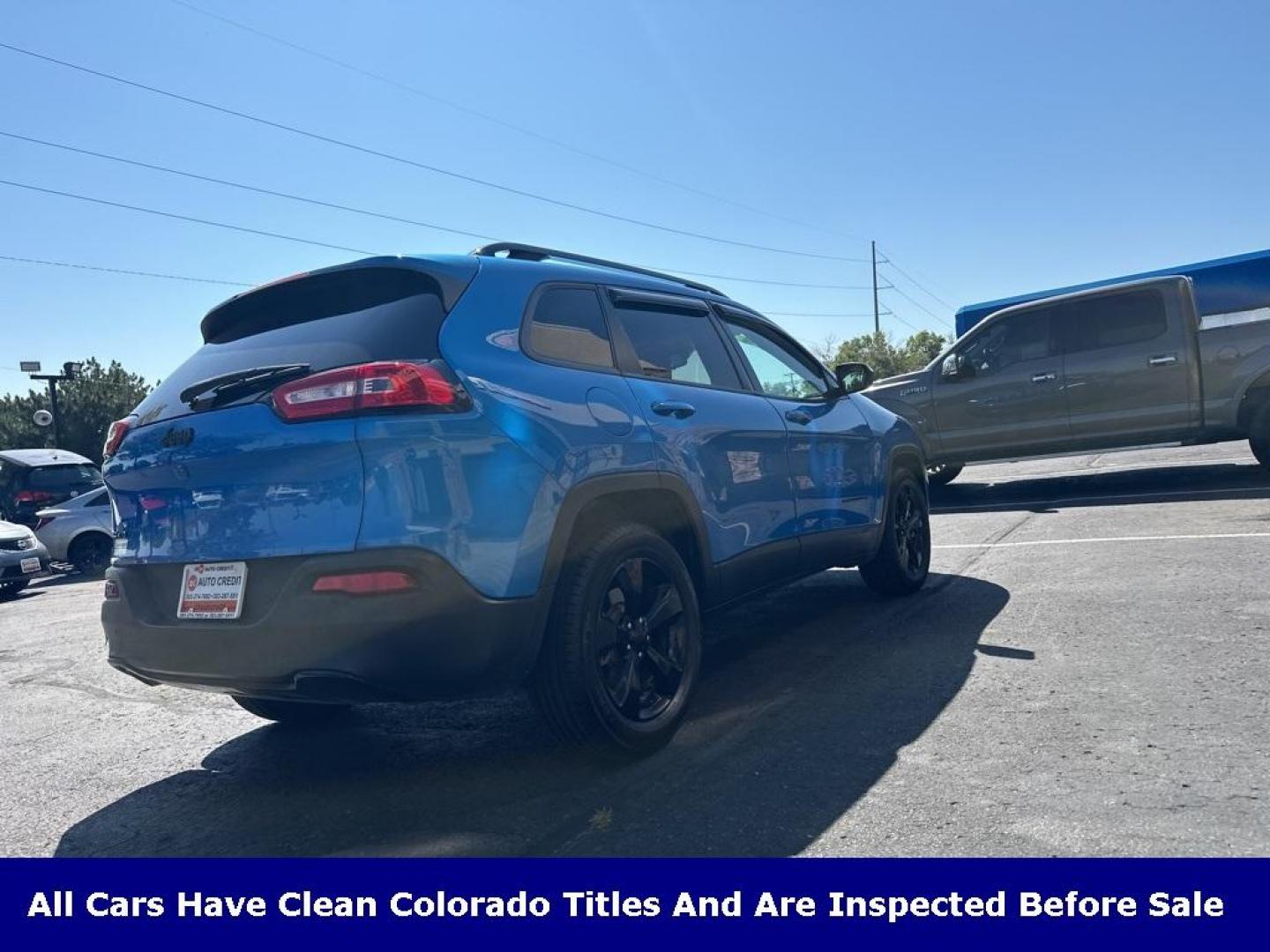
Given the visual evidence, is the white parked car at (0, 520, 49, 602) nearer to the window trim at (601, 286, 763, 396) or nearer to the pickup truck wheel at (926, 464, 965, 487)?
the window trim at (601, 286, 763, 396)

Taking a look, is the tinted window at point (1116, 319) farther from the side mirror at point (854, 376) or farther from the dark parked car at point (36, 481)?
the dark parked car at point (36, 481)

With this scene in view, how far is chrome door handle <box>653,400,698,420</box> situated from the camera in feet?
11.8

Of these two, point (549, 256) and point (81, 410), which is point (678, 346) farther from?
point (81, 410)

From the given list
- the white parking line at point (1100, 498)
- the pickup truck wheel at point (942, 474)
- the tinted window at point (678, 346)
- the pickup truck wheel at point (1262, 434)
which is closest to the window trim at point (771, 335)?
the tinted window at point (678, 346)

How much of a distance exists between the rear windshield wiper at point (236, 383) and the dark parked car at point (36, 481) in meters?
14.9

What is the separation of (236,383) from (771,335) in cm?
296

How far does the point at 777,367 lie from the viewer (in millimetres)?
4957

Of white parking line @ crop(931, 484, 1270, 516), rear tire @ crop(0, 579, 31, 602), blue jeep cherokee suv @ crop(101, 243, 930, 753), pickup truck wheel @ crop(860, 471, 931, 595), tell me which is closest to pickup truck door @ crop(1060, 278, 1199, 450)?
white parking line @ crop(931, 484, 1270, 516)

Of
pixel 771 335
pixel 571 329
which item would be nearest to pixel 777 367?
pixel 771 335

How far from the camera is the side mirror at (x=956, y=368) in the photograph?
34.8 ft
